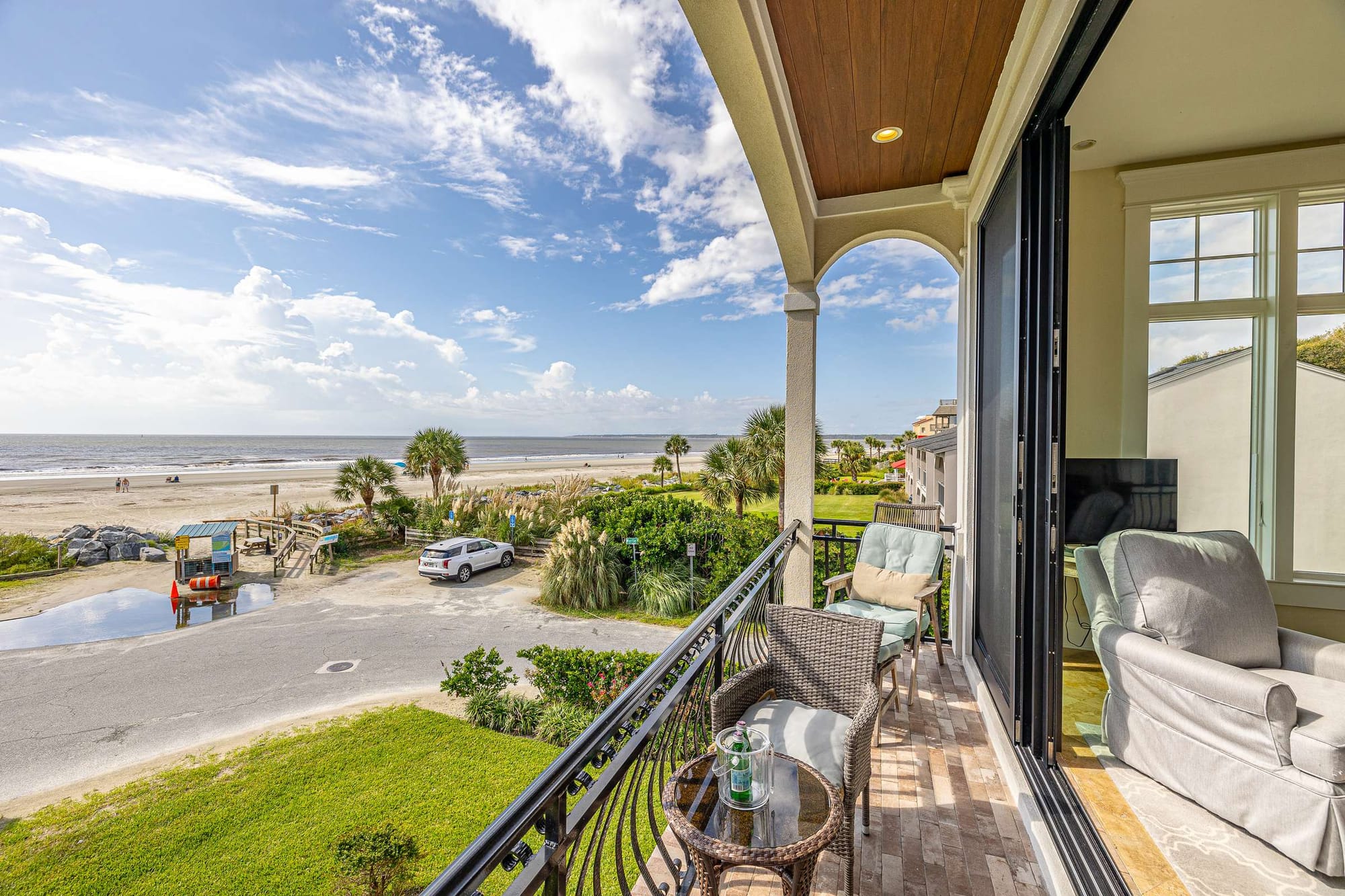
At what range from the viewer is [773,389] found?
35.9 m

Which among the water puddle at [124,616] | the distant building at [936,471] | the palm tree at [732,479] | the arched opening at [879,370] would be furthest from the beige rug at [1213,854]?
the water puddle at [124,616]

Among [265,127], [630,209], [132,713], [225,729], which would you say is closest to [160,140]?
[265,127]

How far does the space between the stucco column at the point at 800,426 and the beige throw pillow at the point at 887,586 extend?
1.51 feet

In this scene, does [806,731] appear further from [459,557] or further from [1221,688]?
[459,557]

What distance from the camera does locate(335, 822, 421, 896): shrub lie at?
3709mm

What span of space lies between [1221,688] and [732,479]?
34.6 ft

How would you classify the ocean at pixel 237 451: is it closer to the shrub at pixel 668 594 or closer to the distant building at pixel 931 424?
the distant building at pixel 931 424

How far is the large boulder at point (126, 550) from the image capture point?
57.4ft

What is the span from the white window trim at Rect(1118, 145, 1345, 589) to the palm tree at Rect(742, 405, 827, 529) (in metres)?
8.56

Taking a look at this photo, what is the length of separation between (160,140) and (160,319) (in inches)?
720

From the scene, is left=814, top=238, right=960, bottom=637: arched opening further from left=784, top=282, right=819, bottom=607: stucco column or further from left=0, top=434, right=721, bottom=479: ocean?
left=0, top=434, right=721, bottom=479: ocean

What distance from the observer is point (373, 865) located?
3.72 metres

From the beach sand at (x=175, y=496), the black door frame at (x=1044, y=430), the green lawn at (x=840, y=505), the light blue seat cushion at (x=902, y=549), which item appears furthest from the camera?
the beach sand at (x=175, y=496)

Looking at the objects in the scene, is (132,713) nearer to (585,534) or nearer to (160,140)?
(585,534)
